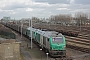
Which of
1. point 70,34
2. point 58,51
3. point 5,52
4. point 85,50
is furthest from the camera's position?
point 70,34

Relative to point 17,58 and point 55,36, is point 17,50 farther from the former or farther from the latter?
point 55,36

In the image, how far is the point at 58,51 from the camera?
24.2 meters

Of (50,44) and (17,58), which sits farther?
(50,44)

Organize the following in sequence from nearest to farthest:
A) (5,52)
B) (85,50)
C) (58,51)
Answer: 1. (5,52)
2. (58,51)
3. (85,50)

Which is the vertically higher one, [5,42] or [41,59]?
[5,42]

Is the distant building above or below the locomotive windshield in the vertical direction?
below

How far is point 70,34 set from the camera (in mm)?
53531

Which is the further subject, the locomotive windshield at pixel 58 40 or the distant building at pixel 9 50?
the locomotive windshield at pixel 58 40

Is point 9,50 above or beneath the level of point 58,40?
beneath

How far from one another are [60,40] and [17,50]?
18.6 ft

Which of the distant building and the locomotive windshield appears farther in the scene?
the locomotive windshield

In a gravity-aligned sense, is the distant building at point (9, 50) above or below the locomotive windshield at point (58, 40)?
below

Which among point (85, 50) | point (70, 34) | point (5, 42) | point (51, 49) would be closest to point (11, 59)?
point (5, 42)

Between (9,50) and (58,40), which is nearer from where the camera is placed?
(9,50)
